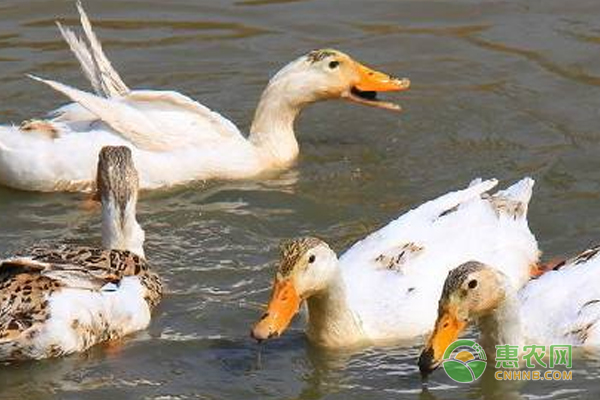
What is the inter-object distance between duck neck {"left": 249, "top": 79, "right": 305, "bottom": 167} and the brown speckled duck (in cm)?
212

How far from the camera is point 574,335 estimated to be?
8.84 meters

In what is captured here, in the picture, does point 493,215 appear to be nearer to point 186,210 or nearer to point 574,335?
point 574,335

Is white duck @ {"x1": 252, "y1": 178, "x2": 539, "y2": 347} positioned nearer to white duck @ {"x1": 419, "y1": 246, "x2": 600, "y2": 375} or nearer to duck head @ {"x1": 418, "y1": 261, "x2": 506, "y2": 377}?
white duck @ {"x1": 419, "y1": 246, "x2": 600, "y2": 375}

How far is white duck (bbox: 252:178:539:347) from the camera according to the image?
8.77 metres

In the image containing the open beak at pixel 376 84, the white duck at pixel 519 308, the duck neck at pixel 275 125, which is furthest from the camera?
the open beak at pixel 376 84

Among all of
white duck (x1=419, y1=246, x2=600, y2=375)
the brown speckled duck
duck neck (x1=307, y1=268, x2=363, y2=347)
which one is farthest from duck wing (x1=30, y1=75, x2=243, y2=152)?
white duck (x1=419, y1=246, x2=600, y2=375)

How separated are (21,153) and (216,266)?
1.80 meters

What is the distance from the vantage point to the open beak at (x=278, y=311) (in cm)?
857

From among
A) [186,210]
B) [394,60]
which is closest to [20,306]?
[186,210]

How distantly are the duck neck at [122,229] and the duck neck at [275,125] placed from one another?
1.96 meters

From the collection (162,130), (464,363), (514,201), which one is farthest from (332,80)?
(464,363)

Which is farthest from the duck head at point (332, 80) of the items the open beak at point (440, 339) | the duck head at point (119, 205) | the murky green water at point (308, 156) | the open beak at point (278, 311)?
the open beak at point (440, 339)

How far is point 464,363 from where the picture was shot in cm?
884

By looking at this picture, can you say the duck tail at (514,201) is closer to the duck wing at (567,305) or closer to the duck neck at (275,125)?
the duck wing at (567,305)
